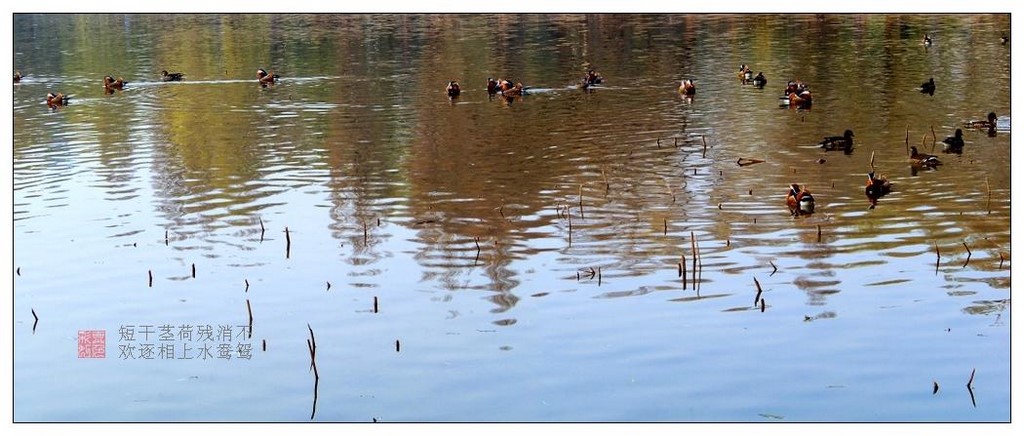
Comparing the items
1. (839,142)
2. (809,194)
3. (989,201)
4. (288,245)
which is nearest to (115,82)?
(839,142)

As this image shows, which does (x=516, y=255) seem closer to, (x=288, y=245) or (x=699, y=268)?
(x=699, y=268)

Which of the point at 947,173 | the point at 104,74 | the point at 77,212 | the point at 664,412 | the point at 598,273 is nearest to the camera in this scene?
the point at 664,412

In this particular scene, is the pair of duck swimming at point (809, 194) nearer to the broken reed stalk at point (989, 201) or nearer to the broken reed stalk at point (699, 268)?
the broken reed stalk at point (989, 201)

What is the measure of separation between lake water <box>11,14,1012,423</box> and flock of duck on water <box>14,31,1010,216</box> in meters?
0.49

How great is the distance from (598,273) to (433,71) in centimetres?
4015

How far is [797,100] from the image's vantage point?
4666 centimetres

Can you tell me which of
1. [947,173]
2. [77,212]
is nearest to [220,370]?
[77,212]

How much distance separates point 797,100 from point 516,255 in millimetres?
24411

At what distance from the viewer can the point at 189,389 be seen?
18.1 meters

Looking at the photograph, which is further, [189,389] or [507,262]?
[507,262]

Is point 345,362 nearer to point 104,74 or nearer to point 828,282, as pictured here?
point 828,282

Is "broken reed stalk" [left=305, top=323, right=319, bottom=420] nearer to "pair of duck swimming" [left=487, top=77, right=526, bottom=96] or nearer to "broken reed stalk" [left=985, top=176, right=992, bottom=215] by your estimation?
"broken reed stalk" [left=985, top=176, right=992, bottom=215]

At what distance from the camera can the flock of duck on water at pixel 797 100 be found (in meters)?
29.5

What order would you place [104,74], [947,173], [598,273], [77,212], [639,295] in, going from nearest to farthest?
[639,295] < [598,273] < [77,212] < [947,173] < [104,74]
